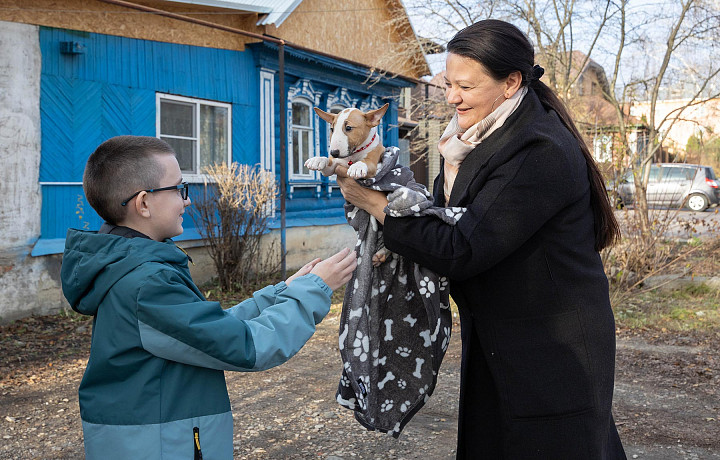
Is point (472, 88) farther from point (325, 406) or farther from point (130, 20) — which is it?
point (130, 20)

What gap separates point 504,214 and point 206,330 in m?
0.94

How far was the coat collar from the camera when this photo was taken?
201 cm

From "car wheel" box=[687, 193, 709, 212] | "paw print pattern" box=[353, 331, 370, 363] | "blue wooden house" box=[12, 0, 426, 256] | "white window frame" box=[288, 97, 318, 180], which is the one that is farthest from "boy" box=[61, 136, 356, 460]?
"car wheel" box=[687, 193, 709, 212]

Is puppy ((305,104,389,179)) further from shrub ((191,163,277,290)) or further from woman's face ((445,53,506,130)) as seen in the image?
shrub ((191,163,277,290))

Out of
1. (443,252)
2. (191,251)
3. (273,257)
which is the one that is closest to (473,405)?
(443,252)

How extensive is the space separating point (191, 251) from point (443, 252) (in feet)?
27.9

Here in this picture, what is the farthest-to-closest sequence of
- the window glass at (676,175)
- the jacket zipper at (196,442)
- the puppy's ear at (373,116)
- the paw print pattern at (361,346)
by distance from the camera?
1. the window glass at (676,175)
2. the puppy's ear at (373,116)
3. the paw print pattern at (361,346)
4. the jacket zipper at (196,442)

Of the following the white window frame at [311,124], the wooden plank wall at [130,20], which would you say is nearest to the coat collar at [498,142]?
the wooden plank wall at [130,20]

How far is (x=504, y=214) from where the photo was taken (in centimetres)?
189

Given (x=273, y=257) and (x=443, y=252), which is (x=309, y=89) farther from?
(x=443, y=252)

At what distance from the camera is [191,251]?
390 inches

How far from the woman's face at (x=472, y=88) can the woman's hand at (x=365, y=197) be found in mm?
401

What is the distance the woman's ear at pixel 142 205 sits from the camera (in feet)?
6.45

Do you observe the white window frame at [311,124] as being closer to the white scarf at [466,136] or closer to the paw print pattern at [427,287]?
the white scarf at [466,136]
